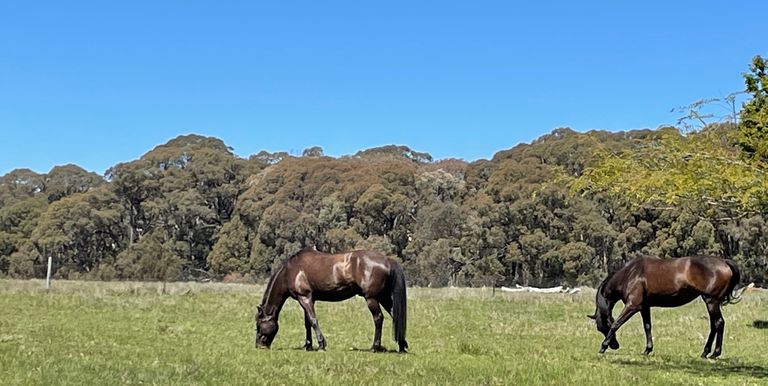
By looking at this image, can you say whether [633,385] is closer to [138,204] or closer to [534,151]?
[534,151]

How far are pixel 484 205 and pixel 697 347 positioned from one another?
4566 cm

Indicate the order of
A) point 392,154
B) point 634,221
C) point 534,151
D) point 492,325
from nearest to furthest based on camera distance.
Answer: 1. point 492,325
2. point 634,221
3. point 534,151
4. point 392,154

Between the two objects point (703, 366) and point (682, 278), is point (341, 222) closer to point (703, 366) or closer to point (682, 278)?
point (682, 278)

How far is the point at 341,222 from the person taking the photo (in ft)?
222

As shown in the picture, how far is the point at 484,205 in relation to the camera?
62.0 m

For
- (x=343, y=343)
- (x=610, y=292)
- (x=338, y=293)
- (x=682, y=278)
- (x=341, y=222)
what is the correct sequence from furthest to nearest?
1. (x=341, y=222)
2. (x=610, y=292)
3. (x=343, y=343)
4. (x=682, y=278)
5. (x=338, y=293)

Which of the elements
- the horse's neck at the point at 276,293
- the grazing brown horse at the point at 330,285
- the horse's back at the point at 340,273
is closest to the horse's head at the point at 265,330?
the grazing brown horse at the point at 330,285

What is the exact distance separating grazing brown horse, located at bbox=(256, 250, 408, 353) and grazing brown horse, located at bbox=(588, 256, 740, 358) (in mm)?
4590

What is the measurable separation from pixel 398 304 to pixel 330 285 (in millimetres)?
1681

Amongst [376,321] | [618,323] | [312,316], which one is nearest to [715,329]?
[618,323]

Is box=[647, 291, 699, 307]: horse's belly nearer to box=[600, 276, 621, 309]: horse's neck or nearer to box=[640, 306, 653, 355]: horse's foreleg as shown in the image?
box=[640, 306, 653, 355]: horse's foreleg

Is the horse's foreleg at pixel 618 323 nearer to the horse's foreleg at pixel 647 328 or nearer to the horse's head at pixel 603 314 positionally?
the horse's foreleg at pixel 647 328

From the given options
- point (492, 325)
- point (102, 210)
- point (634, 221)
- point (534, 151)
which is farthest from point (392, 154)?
point (492, 325)

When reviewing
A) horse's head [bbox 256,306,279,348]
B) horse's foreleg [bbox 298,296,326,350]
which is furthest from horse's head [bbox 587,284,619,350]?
horse's head [bbox 256,306,279,348]
